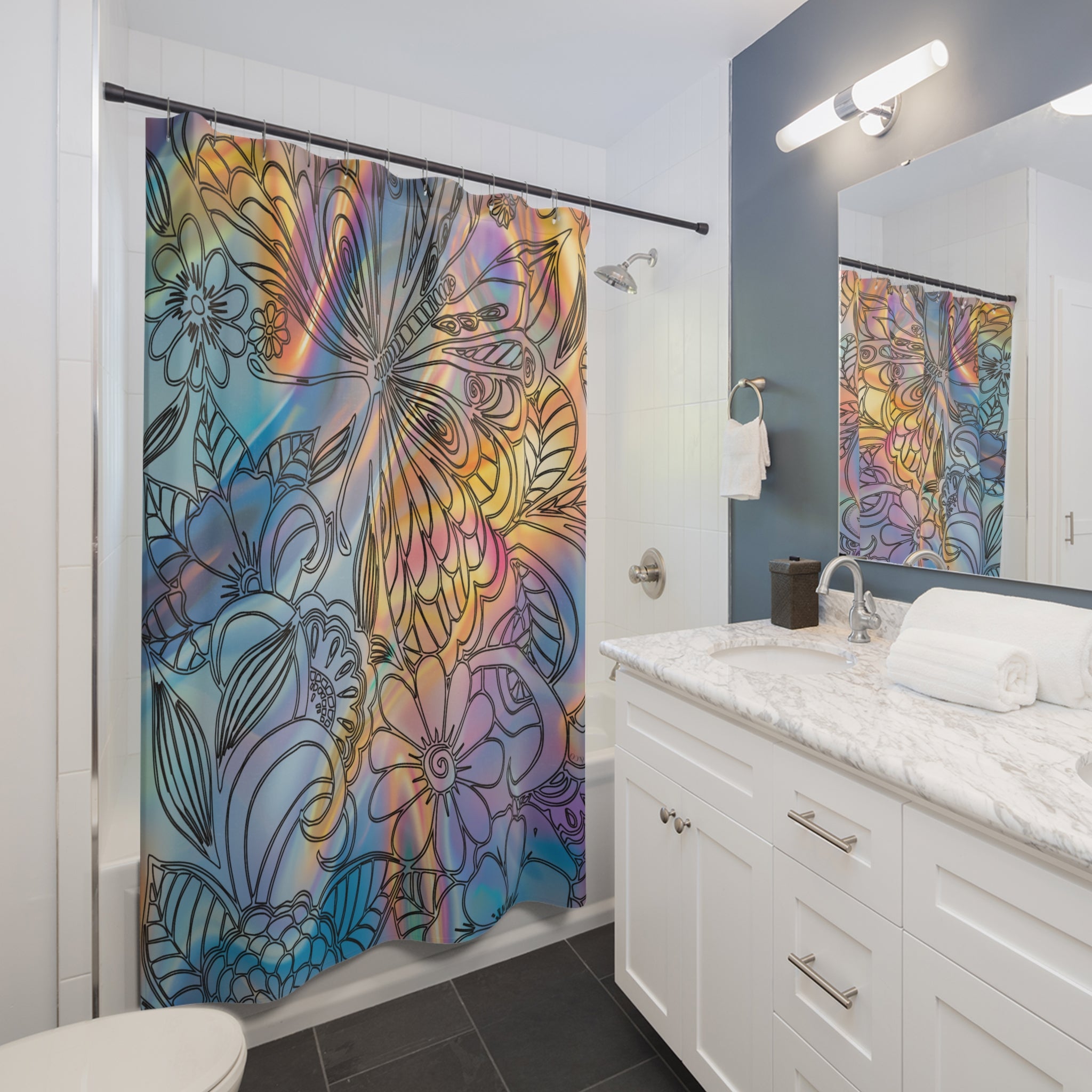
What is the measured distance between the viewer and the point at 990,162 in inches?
53.8

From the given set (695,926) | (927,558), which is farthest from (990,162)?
(695,926)

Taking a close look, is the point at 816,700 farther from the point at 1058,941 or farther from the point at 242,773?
the point at 242,773

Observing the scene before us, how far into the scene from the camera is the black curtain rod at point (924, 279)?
136 cm

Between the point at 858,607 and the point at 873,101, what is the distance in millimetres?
1087

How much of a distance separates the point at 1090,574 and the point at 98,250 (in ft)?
6.10

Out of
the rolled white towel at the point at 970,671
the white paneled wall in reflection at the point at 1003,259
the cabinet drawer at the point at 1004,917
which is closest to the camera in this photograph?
the cabinet drawer at the point at 1004,917

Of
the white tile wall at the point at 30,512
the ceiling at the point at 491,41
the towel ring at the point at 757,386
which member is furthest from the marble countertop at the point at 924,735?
the ceiling at the point at 491,41

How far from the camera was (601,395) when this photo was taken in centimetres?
265

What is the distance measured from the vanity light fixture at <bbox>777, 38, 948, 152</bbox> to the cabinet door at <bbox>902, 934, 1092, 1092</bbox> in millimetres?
1541

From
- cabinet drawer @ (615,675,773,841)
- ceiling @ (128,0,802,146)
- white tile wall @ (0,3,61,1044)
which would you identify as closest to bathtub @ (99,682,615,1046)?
white tile wall @ (0,3,61,1044)

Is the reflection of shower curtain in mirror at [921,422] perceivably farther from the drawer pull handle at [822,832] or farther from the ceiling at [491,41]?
the ceiling at [491,41]

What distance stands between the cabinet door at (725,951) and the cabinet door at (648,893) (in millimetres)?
32

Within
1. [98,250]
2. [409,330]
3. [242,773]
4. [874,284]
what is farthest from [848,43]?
[242,773]

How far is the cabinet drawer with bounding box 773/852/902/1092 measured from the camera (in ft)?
3.05
